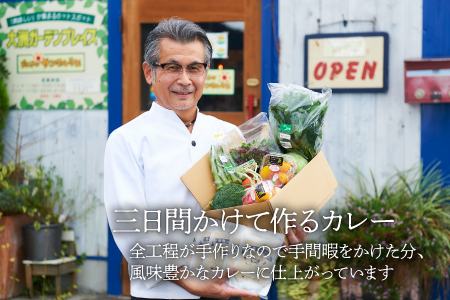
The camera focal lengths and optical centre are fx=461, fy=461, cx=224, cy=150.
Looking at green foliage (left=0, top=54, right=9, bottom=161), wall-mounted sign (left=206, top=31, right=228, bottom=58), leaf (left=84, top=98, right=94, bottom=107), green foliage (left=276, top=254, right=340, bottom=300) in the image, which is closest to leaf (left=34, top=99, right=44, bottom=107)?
green foliage (left=0, top=54, right=9, bottom=161)

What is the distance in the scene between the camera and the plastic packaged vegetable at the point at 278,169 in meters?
1.64

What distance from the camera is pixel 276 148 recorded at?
180 centimetres

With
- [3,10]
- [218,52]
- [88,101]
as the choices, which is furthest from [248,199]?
[3,10]

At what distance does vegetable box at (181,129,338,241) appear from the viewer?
5.08ft

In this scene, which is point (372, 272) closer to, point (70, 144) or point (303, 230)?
point (303, 230)

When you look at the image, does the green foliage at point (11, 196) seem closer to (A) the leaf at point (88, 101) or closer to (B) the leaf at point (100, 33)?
(A) the leaf at point (88, 101)

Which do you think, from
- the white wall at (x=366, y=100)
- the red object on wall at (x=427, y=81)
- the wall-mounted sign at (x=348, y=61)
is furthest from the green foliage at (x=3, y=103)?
the red object on wall at (x=427, y=81)

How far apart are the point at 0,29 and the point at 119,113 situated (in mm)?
1485

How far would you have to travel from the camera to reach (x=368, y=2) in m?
3.76

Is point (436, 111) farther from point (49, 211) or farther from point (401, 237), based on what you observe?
point (49, 211)

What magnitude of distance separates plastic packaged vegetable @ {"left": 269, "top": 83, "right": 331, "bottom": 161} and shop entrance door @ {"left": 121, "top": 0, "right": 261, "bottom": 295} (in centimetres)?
213

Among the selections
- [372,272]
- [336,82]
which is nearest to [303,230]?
[372,272]

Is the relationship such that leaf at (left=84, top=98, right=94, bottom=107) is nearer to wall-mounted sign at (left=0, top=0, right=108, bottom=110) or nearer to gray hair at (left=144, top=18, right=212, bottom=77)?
wall-mounted sign at (left=0, top=0, right=108, bottom=110)

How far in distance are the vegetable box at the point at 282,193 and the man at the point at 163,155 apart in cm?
10
